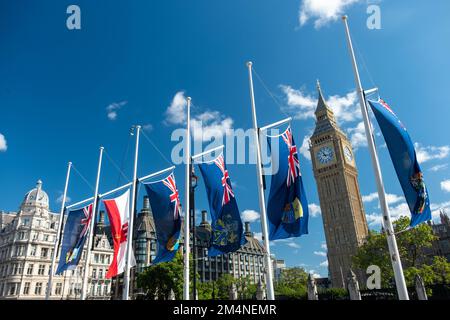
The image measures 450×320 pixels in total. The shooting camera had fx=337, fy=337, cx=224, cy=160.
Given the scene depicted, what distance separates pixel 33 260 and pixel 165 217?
182 feet

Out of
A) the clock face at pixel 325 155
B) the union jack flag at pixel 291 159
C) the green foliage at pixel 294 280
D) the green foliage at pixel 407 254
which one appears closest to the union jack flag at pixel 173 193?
the union jack flag at pixel 291 159

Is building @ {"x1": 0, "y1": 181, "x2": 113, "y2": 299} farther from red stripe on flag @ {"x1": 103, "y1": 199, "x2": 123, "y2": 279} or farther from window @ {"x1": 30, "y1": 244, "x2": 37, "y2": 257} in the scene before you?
red stripe on flag @ {"x1": 103, "y1": 199, "x2": 123, "y2": 279}

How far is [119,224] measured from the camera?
82.9ft

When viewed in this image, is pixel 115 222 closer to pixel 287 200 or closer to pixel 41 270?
pixel 287 200

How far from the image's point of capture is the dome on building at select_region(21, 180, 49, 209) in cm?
6825

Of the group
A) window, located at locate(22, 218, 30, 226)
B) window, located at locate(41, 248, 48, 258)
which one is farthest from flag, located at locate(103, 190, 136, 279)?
window, located at locate(22, 218, 30, 226)

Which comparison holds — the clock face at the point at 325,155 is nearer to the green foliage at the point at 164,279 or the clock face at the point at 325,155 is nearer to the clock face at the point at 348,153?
the clock face at the point at 348,153

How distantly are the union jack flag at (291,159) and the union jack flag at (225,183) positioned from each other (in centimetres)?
424

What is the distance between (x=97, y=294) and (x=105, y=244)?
1116cm

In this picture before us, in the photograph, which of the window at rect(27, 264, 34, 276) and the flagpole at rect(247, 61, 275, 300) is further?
the window at rect(27, 264, 34, 276)

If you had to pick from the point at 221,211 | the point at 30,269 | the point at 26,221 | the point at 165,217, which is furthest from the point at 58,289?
the point at 221,211

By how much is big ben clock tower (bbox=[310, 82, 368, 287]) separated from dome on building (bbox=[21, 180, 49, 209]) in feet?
270
